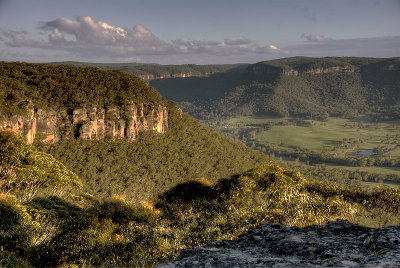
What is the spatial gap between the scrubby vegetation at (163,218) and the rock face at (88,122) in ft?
80.6

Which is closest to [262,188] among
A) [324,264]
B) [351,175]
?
[324,264]

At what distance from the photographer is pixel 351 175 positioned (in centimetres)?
12106

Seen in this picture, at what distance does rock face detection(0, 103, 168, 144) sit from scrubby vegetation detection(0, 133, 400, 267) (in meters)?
24.6

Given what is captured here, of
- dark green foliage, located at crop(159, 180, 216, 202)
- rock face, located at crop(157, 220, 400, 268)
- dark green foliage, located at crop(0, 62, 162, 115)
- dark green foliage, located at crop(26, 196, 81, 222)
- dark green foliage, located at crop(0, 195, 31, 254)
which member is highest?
dark green foliage, located at crop(0, 62, 162, 115)

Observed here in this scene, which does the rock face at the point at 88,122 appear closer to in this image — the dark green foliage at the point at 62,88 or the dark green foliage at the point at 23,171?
the dark green foliage at the point at 62,88

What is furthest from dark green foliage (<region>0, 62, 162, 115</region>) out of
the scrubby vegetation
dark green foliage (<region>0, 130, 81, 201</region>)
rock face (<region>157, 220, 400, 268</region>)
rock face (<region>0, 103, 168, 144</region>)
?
rock face (<region>157, 220, 400, 268</region>)

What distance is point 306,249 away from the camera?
4.88m

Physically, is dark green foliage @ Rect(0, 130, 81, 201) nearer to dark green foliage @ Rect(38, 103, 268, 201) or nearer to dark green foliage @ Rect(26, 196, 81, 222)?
dark green foliage @ Rect(26, 196, 81, 222)

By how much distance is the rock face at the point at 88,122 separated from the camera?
41091mm

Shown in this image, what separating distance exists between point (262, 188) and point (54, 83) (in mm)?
49201

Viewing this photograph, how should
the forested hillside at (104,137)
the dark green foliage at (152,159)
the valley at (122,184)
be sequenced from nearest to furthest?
the valley at (122,184)
the forested hillside at (104,137)
the dark green foliage at (152,159)

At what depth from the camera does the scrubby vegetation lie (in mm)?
11047

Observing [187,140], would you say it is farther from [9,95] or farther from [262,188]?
[262,188]

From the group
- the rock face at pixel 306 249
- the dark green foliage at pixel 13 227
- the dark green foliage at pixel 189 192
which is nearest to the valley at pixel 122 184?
the dark green foliage at pixel 13 227
